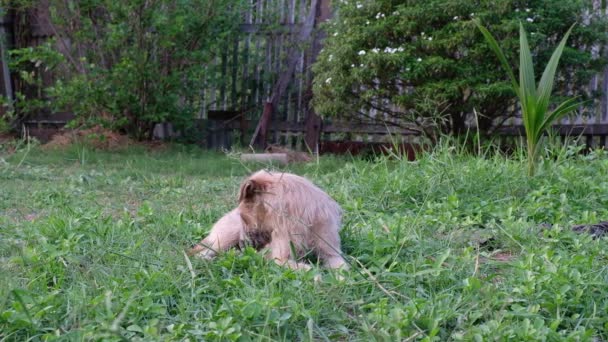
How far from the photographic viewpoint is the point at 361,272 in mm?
2443

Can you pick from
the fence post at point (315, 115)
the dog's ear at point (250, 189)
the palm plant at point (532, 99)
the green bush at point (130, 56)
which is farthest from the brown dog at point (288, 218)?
the fence post at point (315, 115)

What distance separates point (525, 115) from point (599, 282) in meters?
2.19

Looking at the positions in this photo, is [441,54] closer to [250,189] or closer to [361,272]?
[250,189]

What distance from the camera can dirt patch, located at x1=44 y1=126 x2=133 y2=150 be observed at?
8180mm

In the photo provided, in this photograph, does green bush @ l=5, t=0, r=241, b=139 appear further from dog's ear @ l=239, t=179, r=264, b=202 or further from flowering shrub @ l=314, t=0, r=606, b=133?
dog's ear @ l=239, t=179, r=264, b=202

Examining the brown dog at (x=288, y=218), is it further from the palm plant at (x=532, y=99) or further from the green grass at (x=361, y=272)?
the palm plant at (x=532, y=99)

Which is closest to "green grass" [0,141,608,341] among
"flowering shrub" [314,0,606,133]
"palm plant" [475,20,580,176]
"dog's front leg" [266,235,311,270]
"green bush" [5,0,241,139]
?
"dog's front leg" [266,235,311,270]

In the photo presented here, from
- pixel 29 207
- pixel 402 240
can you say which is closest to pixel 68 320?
pixel 402 240

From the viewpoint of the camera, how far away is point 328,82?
24.9 ft

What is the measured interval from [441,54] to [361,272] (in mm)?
5219

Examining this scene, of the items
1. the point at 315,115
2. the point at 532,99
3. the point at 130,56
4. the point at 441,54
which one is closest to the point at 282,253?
the point at 532,99

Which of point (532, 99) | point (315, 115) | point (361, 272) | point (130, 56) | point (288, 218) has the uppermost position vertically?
point (130, 56)

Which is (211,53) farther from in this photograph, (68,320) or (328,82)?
(68,320)

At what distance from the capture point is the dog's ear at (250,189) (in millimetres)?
2697
